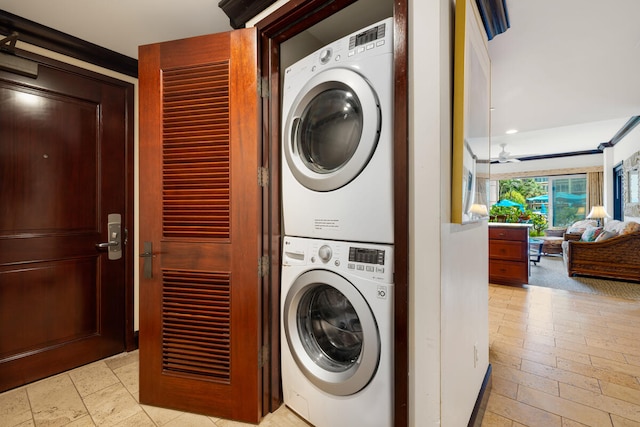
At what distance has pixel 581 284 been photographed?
168 inches

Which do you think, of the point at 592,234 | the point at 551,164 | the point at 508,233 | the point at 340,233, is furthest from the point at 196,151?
the point at 551,164

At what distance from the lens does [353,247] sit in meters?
1.29

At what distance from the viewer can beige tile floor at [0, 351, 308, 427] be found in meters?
1.54

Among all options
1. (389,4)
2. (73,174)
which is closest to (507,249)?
(389,4)

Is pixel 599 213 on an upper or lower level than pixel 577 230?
upper

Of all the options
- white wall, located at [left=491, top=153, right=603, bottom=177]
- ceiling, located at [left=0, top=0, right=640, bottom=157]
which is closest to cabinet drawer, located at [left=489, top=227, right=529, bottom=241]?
ceiling, located at [left=0, top=0, right=640, bottom=157]

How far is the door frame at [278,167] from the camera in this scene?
112 centimetres

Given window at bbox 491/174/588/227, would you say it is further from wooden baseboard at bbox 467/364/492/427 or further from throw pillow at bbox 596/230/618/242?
wooden baseboard at bbox 467/364/492/427

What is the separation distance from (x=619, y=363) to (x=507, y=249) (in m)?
2.04

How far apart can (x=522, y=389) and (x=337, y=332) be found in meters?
1.34

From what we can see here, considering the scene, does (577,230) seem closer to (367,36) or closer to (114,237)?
(367,36)

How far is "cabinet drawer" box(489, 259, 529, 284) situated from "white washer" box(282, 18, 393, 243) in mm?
3764

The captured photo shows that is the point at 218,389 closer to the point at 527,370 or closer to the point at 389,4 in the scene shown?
the point at 527,370

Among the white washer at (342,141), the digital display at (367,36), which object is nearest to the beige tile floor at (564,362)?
the white washer at (342,141)
